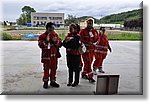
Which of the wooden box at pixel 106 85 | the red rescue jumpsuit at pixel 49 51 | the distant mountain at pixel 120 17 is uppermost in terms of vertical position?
the distant mountain at pixel 120 17

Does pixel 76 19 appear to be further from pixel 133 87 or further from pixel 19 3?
pixel 133 87

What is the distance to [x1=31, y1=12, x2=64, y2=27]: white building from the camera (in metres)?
4.34

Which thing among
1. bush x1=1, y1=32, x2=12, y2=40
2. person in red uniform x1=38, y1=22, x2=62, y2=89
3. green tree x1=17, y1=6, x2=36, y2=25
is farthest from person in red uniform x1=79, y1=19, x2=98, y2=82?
bush x1=1, y1=32, x2=12, y2=40

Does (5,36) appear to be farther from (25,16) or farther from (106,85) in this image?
(106,85)

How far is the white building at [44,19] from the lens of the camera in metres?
4.34

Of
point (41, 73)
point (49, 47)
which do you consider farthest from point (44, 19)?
point (41, 73)

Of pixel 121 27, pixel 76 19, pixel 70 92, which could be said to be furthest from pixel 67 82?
pixel 121 27

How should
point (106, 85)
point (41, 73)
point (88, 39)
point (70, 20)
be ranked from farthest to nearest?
1. point (41, 73)
2. point (70, 20)
3. point (88, 39)
4. point (106, 85)

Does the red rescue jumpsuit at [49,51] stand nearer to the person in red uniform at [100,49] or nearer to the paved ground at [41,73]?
the paved ground at [41,73]

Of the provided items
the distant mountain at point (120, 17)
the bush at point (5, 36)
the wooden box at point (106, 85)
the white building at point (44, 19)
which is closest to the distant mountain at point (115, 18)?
the distant mountain at point (120, 17)

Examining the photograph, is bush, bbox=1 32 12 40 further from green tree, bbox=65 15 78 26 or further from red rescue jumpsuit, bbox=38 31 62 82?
red rescue jumpsuit, bbox=38 31 62 82

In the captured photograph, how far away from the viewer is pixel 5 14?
14.5ft

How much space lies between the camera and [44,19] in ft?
14.4

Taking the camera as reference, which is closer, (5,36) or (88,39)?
(88,39)
